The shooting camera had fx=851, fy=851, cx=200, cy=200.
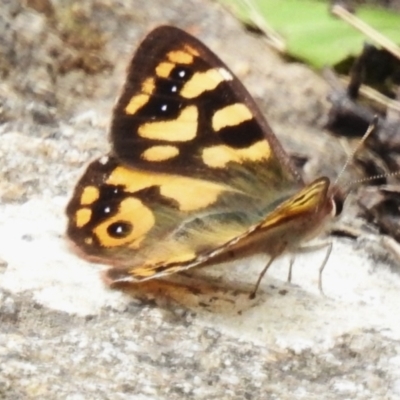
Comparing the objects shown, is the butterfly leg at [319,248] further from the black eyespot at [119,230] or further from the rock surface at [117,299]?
the black eyespot at [119,230]

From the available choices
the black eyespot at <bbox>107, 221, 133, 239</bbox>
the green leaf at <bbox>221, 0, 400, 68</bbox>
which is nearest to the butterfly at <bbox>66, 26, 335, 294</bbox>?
the black eyespot at <bbox>107, 221, 133, 239</bbox>

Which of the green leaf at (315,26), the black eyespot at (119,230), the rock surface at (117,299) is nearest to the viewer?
the rock surface at (117,299)

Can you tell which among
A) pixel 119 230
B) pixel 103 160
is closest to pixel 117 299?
pixel 119 230

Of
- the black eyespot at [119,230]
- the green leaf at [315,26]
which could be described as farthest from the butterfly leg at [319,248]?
the green leaf at [315,26]

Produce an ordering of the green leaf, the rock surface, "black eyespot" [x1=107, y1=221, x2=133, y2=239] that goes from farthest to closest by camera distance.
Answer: the green leaf, "black eyespot" [x1=107, y1=221, x2=133, y2=239], the rock surface

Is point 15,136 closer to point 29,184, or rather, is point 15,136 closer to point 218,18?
point 29,184

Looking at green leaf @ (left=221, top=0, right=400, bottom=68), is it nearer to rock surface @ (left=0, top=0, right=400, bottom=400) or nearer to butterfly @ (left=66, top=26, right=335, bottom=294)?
rock surface @ (left=0, top=0, right=400, bottom=400)

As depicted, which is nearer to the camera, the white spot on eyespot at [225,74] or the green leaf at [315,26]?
the white spot on eyespot at [225,74]

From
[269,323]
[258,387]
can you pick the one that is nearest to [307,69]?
[269,323]
